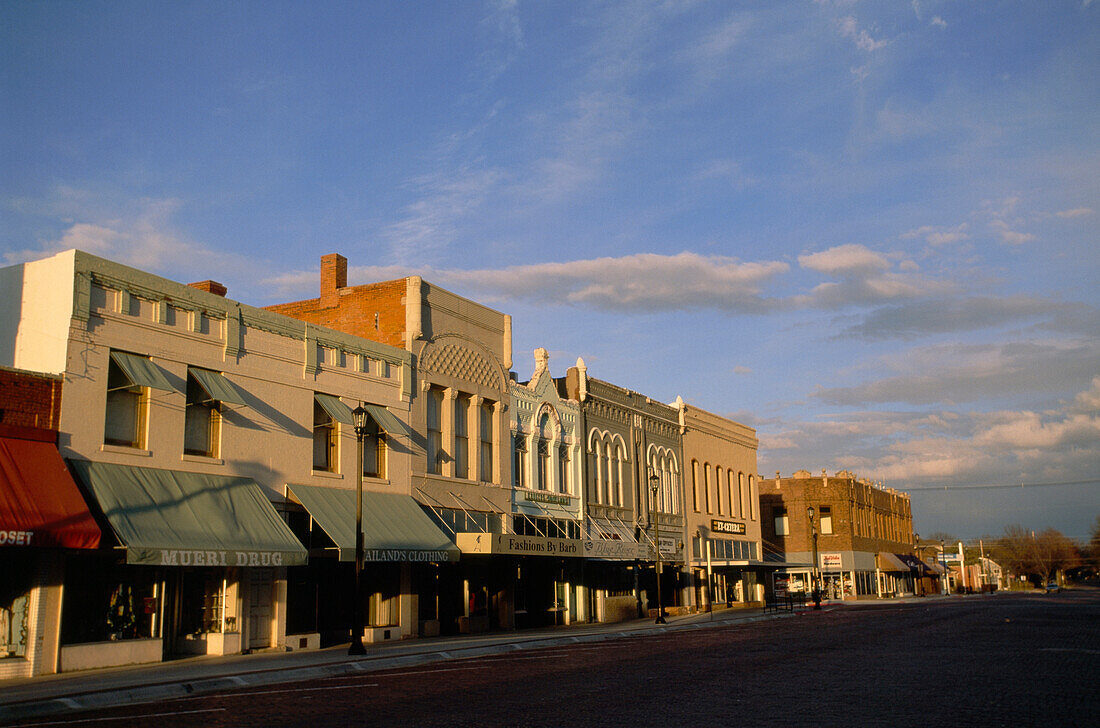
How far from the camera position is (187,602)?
22.8 m

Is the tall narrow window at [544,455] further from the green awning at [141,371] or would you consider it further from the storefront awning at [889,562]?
the storefront awning at [889,562]

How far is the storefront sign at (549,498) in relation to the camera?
36.9 metres

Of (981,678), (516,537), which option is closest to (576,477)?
(516,537)

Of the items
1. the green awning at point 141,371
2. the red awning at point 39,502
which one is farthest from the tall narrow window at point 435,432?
the red awning at point 39,502

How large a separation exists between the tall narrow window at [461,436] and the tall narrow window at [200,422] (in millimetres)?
10497

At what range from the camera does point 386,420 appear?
28969mm

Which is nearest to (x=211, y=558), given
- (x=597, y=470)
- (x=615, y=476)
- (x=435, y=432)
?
(x=435, y=432)

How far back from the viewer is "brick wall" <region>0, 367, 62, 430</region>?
1894cm

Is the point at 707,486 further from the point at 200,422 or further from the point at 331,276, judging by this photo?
the point at 200,422

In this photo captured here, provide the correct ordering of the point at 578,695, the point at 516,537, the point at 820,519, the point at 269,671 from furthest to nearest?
the point at 820,519 < the point at 516,537 < the point at 269,671 < the point at 578,695

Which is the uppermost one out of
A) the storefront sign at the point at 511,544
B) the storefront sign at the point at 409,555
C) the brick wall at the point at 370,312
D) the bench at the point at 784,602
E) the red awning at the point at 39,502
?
the brick wall at the point at 370,312

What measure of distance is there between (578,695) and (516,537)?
57.0 ft

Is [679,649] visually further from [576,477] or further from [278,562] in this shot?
[576,477]

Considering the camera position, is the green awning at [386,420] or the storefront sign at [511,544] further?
the storefront sign at [511,544]
